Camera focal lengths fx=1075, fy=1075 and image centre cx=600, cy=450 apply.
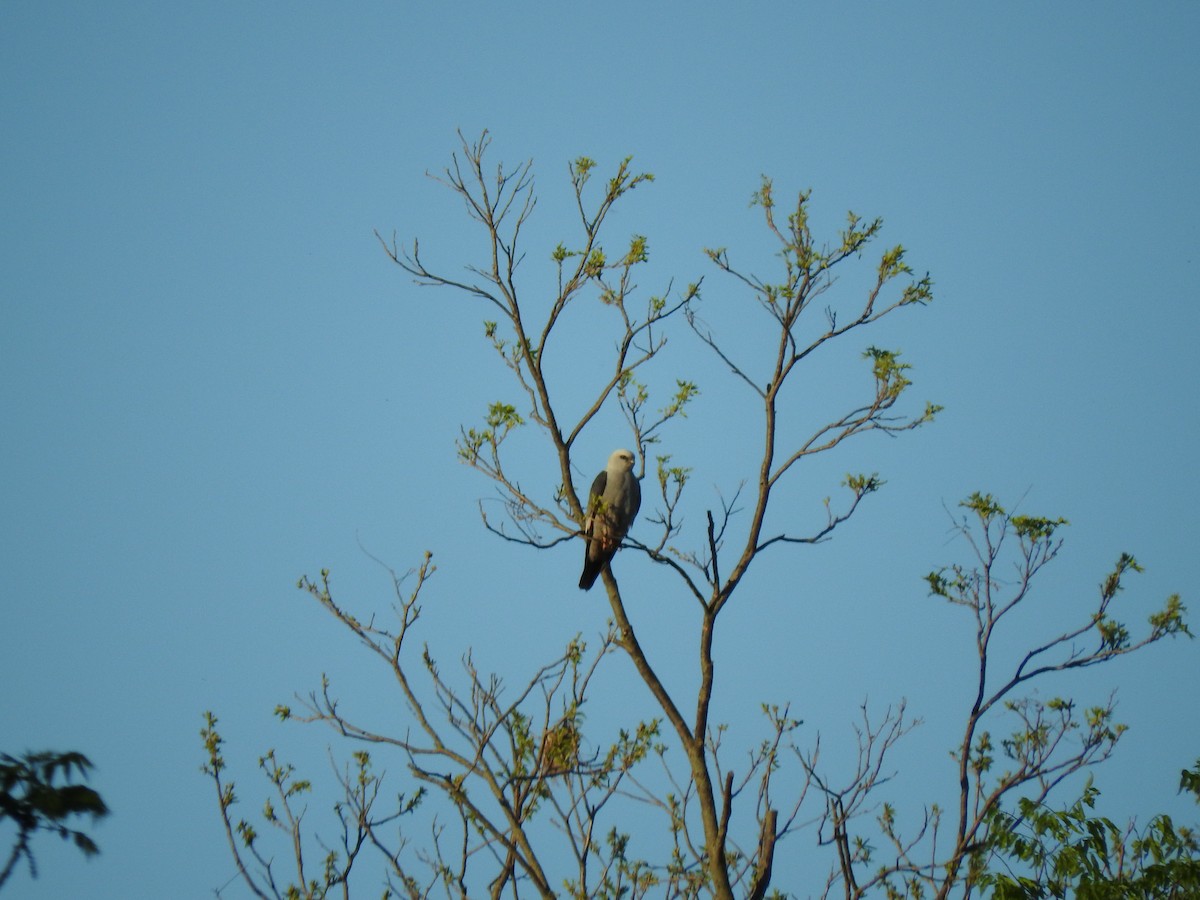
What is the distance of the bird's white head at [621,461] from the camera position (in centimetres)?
1066

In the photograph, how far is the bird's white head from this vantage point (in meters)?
10.7

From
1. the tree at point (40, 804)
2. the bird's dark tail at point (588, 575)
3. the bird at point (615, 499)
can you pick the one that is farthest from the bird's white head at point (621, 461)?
the tree at point (40, 804)

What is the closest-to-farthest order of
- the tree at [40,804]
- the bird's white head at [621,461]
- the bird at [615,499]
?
the tree at [40,804]
the bird at [615,499]
the bird's white head at [621,461]

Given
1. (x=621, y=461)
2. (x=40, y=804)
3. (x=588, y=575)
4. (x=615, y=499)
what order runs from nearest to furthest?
(x=40, y=804), (x=588, y=575), (x=615, y=499), (x=621, y=461)

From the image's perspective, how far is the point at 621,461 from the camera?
1078cm

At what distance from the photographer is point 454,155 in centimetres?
752

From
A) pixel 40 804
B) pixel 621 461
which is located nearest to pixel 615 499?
pixel 621 461

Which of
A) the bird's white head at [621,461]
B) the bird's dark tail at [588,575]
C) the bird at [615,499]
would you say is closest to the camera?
the bird at [615,499]

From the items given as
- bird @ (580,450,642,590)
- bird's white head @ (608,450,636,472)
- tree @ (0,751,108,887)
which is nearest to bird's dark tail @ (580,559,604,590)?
bird @ (580,450,642,590)

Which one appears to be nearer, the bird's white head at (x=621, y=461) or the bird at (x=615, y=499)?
the bird at (x=615, y=499)

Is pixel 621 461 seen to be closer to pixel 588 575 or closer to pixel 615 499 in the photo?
pixel 615 499

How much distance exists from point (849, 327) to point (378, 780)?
13.8ft

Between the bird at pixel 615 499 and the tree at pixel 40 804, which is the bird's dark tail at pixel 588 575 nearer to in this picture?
the bird at pixel 615 499

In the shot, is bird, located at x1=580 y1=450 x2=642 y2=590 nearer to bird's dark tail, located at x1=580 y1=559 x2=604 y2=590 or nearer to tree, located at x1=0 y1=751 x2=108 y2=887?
bird's dark tail, located at x1=580 y1=559 x2=604 y2=590
